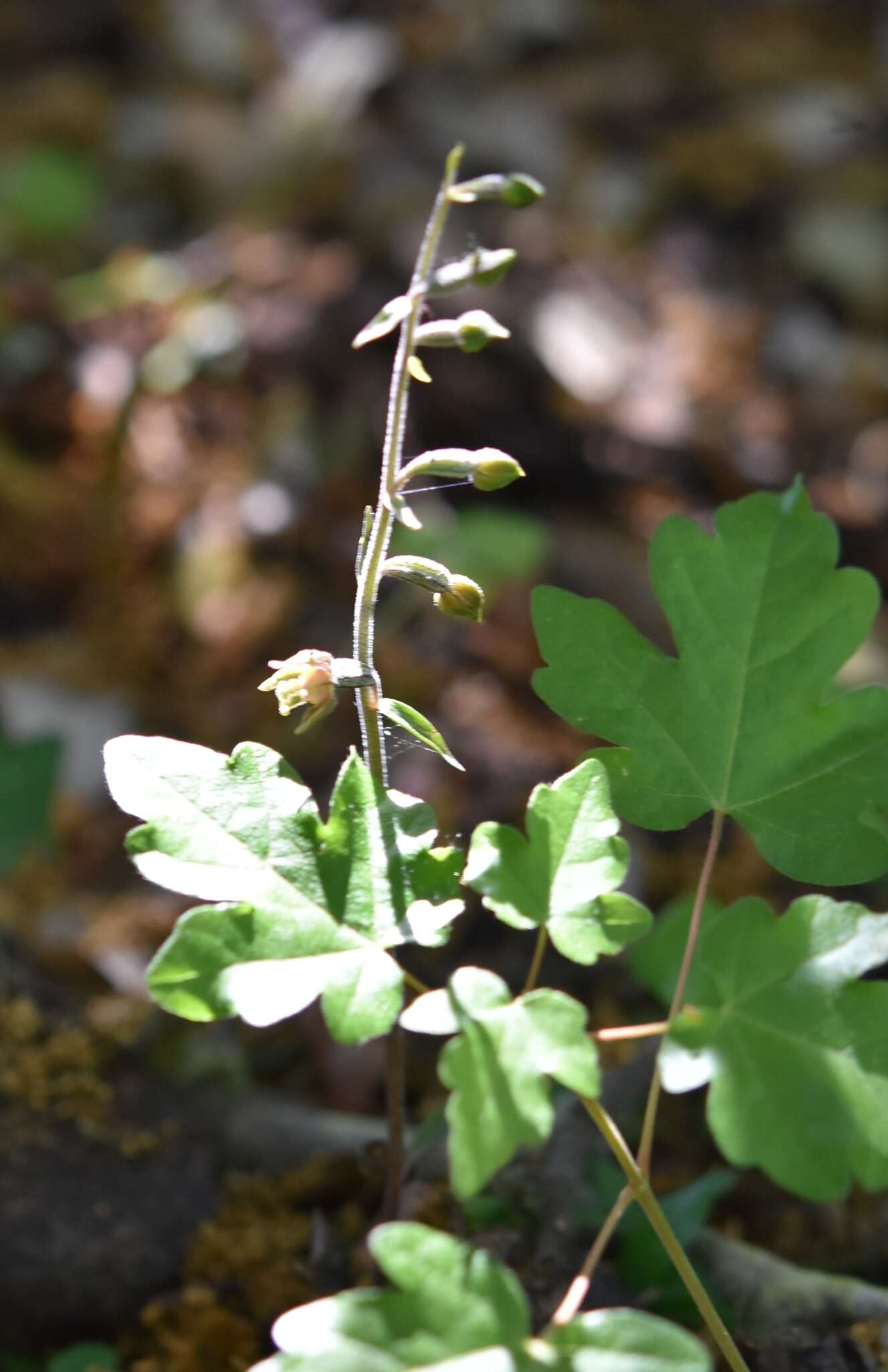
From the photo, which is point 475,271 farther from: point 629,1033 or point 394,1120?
point 394,1120

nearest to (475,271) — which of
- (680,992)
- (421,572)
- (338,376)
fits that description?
Result: (421,572)

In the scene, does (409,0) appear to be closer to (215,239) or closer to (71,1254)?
(215,239)

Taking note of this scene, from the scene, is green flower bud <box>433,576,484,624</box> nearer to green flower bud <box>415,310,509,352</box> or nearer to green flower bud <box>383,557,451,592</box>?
green flower bud <box>383,557,451,592</box>

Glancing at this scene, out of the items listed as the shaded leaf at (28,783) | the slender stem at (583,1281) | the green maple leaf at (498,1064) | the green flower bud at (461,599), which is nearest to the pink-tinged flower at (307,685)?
the green flower bud at (461,599)

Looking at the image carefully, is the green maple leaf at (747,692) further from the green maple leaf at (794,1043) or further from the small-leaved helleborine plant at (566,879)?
the green maple leaf at (794,1043)

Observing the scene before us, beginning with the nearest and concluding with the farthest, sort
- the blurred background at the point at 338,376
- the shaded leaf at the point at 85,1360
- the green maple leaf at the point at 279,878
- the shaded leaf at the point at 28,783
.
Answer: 1. the green maple leaf at the point at 279,878
2. the shaded leaf at the point at 85,1360
3. the shaded leaf at the point at 28,783
4. the blurred background at the point at 338,376
